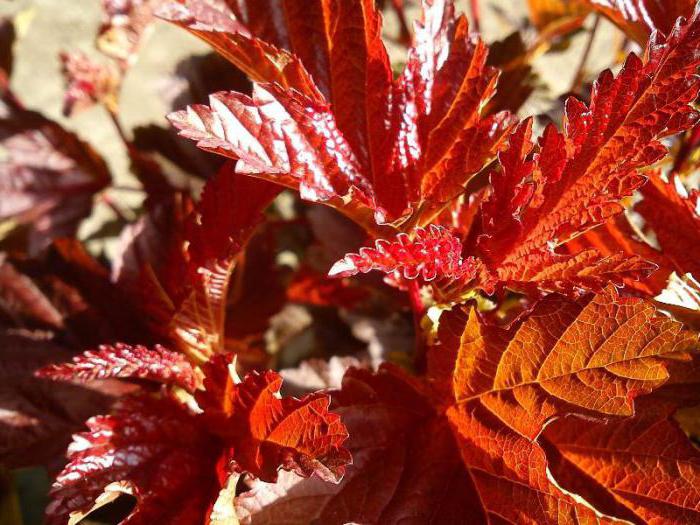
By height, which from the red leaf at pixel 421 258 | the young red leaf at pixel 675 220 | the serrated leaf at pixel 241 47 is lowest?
the young red leaf at pixel 675 220

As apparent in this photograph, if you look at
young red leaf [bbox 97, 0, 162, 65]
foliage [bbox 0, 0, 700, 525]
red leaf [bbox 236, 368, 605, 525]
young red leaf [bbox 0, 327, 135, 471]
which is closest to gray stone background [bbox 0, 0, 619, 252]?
young red leaf [bbox 97, 0, 162, 65]

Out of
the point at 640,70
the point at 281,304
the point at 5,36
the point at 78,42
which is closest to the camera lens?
the point at 640,70

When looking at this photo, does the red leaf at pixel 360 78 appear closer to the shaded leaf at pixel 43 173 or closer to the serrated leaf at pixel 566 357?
the serrated leaf at pixel 566 357

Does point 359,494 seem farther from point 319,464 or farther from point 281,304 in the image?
point 281,304

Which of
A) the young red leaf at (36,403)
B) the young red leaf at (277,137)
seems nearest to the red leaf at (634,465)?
the young red leaf at (277,137)

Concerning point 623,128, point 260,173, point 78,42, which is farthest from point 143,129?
point 78,42

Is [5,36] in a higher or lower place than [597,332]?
higher

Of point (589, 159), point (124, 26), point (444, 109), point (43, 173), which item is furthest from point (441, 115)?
point (43, 173)
